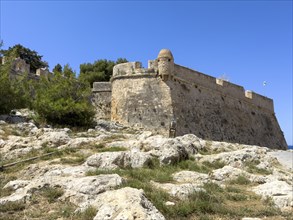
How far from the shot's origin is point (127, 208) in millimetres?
3916

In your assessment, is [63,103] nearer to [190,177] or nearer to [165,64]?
[165,64]

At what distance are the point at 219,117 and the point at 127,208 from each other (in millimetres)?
18905

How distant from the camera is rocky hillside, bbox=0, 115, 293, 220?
15.8 feet

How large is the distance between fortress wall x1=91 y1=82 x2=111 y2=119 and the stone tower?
4140 millimetres

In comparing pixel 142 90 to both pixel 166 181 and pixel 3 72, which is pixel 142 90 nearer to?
pixel 3 72

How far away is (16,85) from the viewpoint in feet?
53.2

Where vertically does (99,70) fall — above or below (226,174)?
above

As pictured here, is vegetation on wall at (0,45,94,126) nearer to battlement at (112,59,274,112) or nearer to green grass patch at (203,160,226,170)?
battlement at (112,59,274,112)

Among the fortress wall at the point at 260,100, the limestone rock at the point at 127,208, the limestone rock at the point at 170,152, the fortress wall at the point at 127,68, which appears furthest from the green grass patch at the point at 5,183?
the fortress wall at the point at 260,100

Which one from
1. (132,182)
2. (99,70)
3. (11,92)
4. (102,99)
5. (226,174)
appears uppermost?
(99,70)

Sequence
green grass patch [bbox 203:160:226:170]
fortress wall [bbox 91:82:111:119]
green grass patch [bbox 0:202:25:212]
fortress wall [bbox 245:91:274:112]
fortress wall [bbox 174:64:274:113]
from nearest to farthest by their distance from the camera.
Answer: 1. green grass patch [bbox 0:202:25:212]
2. green grass patch [bbox 203:160:226:170]
3. fortress wall [bbox 174:64:274:113]
4. fortress wall [bbox 91:82:111:119]
5. fortress wall [bbox 245:91:274:112]

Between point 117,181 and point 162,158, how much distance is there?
2.99m

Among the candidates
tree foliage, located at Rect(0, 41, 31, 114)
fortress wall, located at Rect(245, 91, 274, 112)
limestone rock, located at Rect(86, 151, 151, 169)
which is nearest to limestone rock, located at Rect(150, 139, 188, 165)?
limestone rock, located at Rect(86, 151, 151, 169)

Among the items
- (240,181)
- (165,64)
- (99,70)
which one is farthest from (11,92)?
(99,70)
